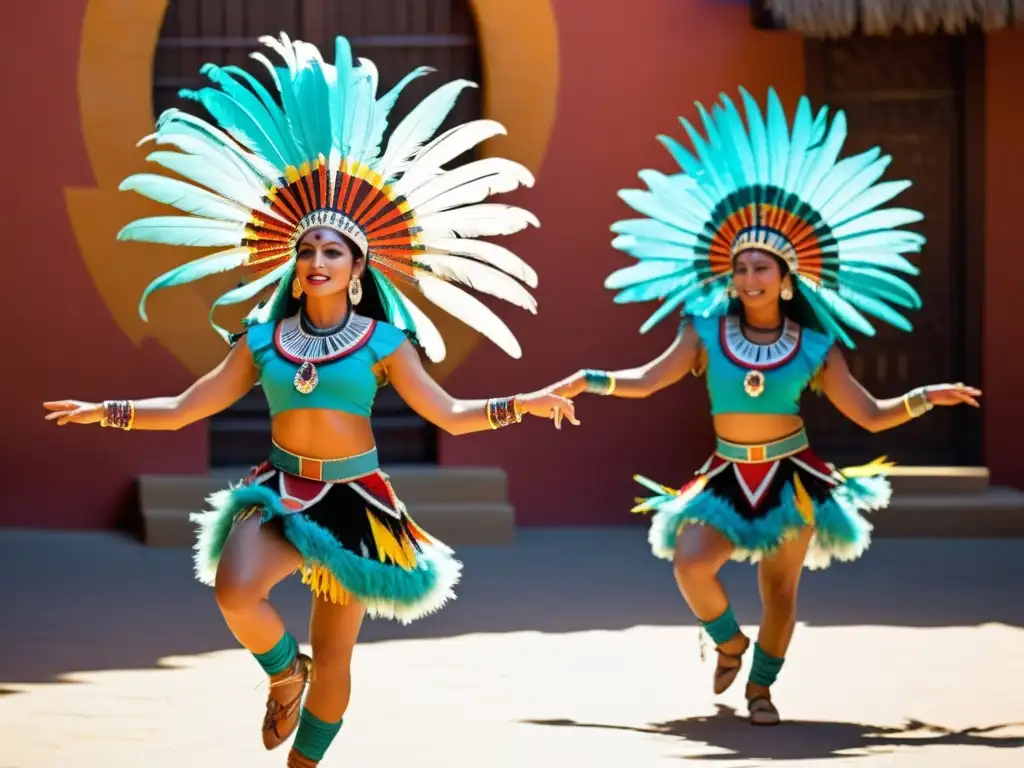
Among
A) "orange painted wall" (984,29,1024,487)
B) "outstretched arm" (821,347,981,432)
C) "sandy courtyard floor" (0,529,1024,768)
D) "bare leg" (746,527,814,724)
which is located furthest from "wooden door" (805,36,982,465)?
"bare leg" (746,527,814,724)

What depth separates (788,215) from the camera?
590 cm

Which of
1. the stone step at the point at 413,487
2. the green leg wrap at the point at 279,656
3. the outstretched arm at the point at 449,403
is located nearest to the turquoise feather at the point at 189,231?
the outstretched arm at the point at 449,403

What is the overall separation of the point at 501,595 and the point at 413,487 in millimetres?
1563

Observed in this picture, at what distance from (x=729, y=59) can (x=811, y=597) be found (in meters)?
3.38

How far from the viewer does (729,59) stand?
963cm

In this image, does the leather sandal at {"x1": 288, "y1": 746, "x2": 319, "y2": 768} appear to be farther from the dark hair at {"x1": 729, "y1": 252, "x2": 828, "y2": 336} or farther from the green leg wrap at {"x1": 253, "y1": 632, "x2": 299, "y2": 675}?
the dark hair at {"x1": 729, "y1": 252, "x2": 828, "y2": 336}

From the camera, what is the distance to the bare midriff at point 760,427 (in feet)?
18.7

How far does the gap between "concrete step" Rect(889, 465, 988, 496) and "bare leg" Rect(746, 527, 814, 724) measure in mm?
3900

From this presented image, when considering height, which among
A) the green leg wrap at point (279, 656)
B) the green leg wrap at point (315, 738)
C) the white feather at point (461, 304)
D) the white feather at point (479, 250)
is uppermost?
the white feather at point (479, 250)

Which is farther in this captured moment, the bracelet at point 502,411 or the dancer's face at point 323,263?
the dancer's face at point 323,263

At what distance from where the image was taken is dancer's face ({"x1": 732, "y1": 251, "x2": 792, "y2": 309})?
5723 mm

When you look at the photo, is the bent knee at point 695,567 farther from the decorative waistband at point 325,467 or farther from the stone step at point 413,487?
the stone step at point 413,487

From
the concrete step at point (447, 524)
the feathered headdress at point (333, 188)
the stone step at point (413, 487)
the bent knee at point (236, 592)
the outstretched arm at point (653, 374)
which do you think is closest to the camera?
the bent knee at point (236, 592)

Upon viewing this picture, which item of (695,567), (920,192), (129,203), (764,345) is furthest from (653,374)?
(920,192)
